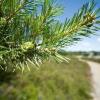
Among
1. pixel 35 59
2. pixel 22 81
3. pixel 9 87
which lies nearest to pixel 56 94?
pixel 22 81

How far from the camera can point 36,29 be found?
1256mm

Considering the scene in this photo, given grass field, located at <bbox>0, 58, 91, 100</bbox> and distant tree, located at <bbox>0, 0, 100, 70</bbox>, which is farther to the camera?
grass field, located at <bbox>0, 58, 91, 100</bbox>

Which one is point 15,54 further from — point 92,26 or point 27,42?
point 92,26

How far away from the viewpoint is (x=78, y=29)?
1.25 meters

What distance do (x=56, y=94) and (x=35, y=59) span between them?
11.7 meters

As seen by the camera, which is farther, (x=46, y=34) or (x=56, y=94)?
(x=56, y=94)

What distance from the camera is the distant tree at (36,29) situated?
3.97ft

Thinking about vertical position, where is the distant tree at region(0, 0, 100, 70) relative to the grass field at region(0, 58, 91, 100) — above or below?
above

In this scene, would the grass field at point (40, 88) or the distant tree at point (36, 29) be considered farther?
the grass field at point (40, 88)

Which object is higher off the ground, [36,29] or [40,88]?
[36,29]

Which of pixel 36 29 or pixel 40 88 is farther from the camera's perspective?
pixel 40 88

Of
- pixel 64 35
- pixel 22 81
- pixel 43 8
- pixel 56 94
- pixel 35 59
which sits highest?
pixel 43 8

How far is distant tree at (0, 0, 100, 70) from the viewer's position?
3.97 ft

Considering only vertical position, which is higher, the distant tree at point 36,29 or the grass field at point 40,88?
the distant tree at point 36,29
